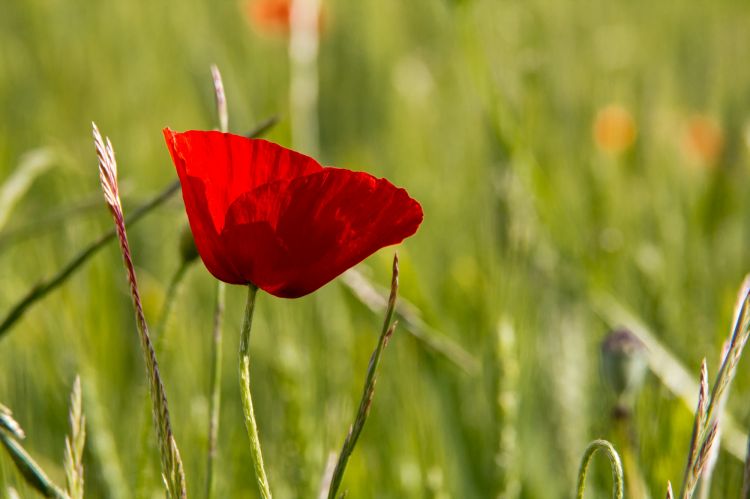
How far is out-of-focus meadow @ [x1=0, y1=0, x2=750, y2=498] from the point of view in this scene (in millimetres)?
521

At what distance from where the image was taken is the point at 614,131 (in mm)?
1207

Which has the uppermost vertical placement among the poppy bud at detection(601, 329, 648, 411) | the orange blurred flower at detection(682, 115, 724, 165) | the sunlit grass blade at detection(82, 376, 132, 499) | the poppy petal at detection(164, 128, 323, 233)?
the orange blurred flower at detection(682, 115, 724, 165)

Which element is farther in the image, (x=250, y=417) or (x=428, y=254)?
(x=428, y=254)

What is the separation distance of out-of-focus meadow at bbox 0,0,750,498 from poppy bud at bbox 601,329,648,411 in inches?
0.5

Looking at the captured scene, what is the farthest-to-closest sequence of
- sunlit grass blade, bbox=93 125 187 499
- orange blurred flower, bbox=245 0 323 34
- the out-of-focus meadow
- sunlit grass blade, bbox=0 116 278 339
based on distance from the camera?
1. orange blurred flower, bbox=245 0 323 34
2. the out-of-focus meadow
3. sunlit grass blade, bbox=0 116 278 339
4. sunlit grass blade, bbox=93 125 187 499

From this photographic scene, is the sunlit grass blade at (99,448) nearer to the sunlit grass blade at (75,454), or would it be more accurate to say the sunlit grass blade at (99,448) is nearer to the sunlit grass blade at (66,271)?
the sunlit grass blade at (66,271)

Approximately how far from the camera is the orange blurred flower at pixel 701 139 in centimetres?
125

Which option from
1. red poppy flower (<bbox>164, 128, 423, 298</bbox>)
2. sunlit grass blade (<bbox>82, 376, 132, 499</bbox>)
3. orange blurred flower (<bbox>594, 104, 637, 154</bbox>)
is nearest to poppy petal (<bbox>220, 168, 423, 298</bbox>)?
red poppy flower (<bbox>164, 128, 423, 298</bbox>)

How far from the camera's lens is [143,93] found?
1.40 m

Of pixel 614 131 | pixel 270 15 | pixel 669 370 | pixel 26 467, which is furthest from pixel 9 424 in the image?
pixel 270 15

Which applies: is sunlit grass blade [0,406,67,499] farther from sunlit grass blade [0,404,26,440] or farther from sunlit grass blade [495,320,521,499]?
sunlit grass blade [495,320,521,499]

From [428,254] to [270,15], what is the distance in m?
0.74

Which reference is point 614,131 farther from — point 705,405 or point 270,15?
point 705,405

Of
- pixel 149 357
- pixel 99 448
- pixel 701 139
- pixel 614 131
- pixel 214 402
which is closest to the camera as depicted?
pixel 149 357
